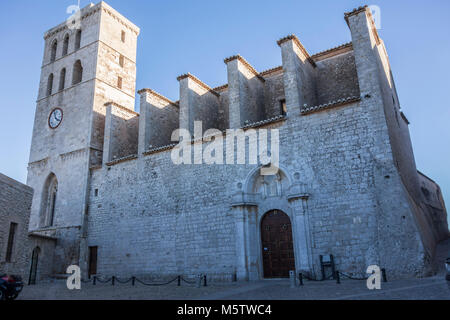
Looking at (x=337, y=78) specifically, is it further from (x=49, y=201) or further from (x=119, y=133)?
(x=49, y=201)

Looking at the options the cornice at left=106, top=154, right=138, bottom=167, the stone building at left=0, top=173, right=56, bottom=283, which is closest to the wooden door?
the cornice at left=106, top=154, right=138, bottom=167

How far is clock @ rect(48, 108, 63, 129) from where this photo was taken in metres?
19.7

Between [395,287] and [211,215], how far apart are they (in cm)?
701

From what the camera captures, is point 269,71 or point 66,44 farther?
point 66,44

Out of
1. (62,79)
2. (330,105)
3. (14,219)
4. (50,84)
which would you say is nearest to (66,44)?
(62,79)

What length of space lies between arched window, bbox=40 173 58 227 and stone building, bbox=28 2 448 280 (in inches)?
2.6

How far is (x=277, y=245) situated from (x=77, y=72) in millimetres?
16356

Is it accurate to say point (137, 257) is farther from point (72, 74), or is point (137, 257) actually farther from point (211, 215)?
point (72, 74)

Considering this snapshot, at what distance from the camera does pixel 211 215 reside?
13125 mm

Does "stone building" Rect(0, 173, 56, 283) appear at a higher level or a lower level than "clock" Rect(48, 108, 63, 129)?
lower

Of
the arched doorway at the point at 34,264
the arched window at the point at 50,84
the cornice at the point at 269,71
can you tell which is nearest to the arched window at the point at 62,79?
the arched window at the point at 50,84

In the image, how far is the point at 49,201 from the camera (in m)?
18.6

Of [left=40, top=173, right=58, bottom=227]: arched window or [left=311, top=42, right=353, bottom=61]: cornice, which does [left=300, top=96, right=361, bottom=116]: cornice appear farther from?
[left=40, top=173, right=58, bottom=227]: arched window

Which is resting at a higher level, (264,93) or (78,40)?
(78,40)
